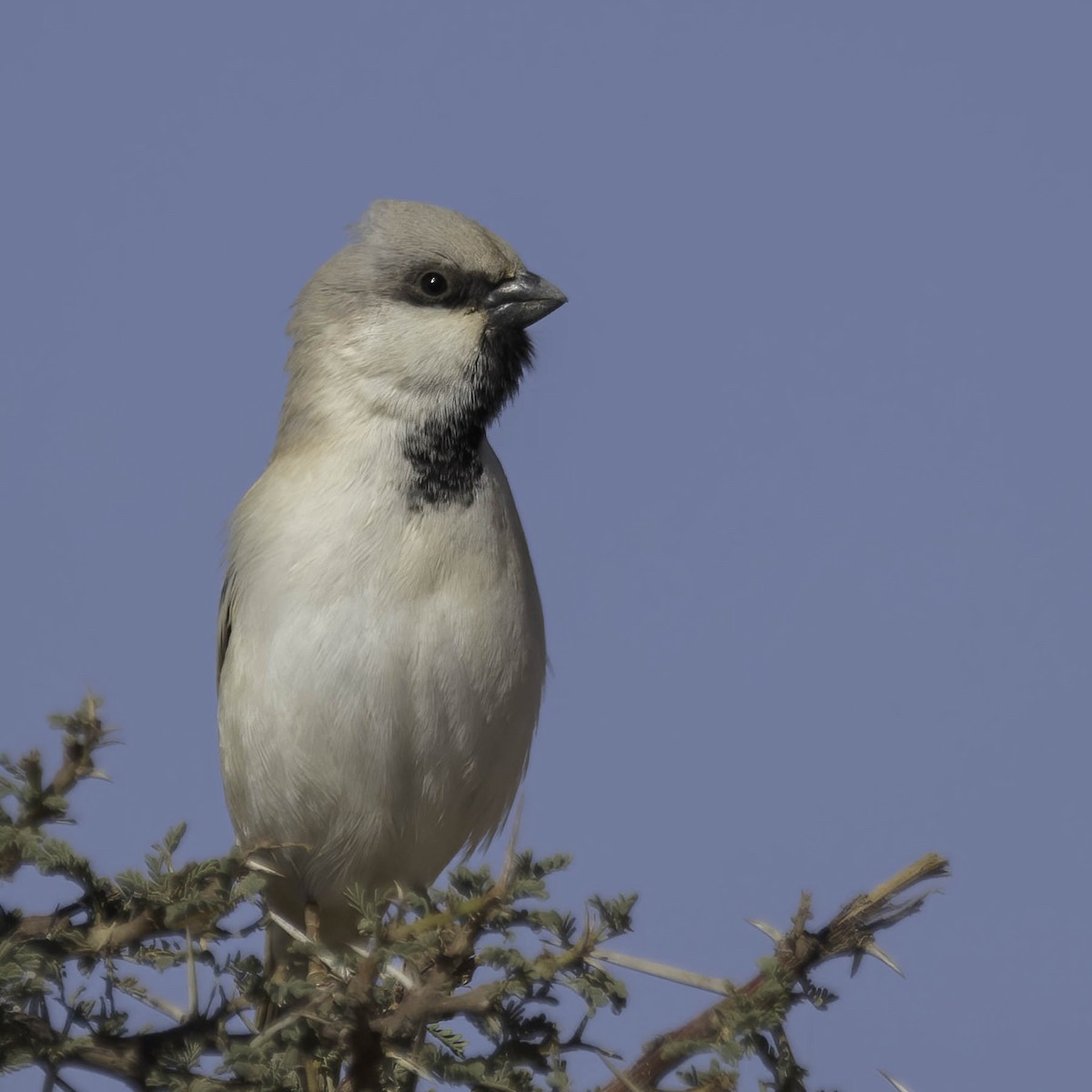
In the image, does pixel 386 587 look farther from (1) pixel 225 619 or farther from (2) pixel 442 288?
(2) pixel 442 288

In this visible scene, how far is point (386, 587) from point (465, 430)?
0.99 meters

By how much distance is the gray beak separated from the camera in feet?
24.4

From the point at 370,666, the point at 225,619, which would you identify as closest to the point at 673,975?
the point at 370,666

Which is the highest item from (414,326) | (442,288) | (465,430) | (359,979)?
(442,288)

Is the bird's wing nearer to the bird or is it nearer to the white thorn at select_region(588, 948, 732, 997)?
the bird

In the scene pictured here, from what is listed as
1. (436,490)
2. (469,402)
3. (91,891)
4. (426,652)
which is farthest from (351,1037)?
(469,402)

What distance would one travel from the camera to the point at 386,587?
6.56m

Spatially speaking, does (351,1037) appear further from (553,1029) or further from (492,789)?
(492,789)

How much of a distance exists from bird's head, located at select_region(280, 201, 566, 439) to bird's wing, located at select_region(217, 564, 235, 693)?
77cm

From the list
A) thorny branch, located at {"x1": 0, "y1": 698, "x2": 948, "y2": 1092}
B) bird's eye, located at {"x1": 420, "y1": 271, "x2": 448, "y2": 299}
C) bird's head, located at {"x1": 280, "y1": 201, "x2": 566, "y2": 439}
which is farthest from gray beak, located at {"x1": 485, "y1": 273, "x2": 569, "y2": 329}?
thorny branch, located at {"x1": 0, "y1": 698, "x2": 948, "y2": 1092}

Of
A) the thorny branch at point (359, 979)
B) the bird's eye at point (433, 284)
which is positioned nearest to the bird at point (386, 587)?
the bird's eye at point (433, 284)

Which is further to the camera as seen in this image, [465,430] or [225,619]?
[225,619]

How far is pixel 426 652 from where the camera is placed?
6.56m

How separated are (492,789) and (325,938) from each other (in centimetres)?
125
